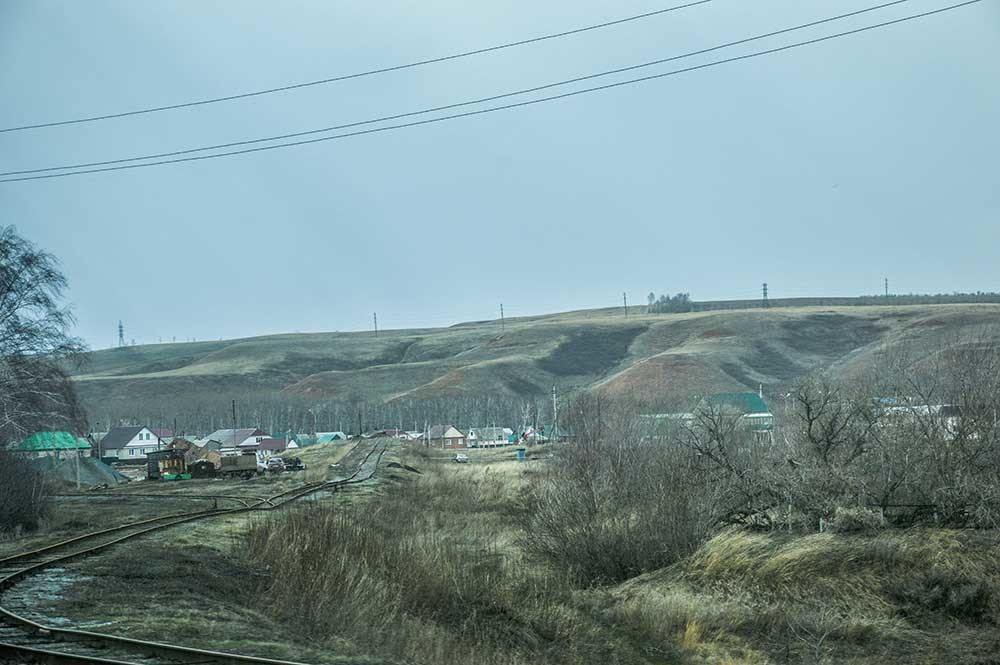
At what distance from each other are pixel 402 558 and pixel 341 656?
8755mm

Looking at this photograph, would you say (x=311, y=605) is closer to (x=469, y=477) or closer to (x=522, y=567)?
(x=522, y=567)

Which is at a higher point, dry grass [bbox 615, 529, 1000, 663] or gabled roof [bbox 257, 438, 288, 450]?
dry grass [bbox 615, 529, 1000, 663]

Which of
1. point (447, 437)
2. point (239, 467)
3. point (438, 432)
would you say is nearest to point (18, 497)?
point (239, 467)

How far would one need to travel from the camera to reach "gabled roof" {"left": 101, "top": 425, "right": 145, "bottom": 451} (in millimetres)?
114375

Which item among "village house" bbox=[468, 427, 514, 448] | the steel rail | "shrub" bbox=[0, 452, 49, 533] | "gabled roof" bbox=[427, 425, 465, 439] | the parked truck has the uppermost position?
"shrub" bbox=[0, 452, 49, 533]

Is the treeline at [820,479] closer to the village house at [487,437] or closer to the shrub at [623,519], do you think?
the shrub at [623,519]

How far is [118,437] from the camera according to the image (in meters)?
117

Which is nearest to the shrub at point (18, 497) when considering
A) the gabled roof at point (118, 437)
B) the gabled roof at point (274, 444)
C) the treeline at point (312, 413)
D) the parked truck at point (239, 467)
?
the parked truck at point (239, 467)

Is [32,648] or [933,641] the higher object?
[32,648]

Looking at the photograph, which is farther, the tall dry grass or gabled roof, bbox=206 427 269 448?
gabled roof, bbox=206 427 269 448

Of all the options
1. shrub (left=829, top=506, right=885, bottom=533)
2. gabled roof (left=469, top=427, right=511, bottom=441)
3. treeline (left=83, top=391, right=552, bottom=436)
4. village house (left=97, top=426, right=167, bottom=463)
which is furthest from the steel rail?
treeline (left=83, top=391, right=552, bottom=436)

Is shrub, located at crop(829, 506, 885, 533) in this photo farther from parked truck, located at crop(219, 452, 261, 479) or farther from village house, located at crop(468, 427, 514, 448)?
village house, located at crop(468, 427, 514, 448)

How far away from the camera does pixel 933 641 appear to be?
57.1ft

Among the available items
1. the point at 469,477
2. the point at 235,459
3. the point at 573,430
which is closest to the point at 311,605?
the point at 573,430
